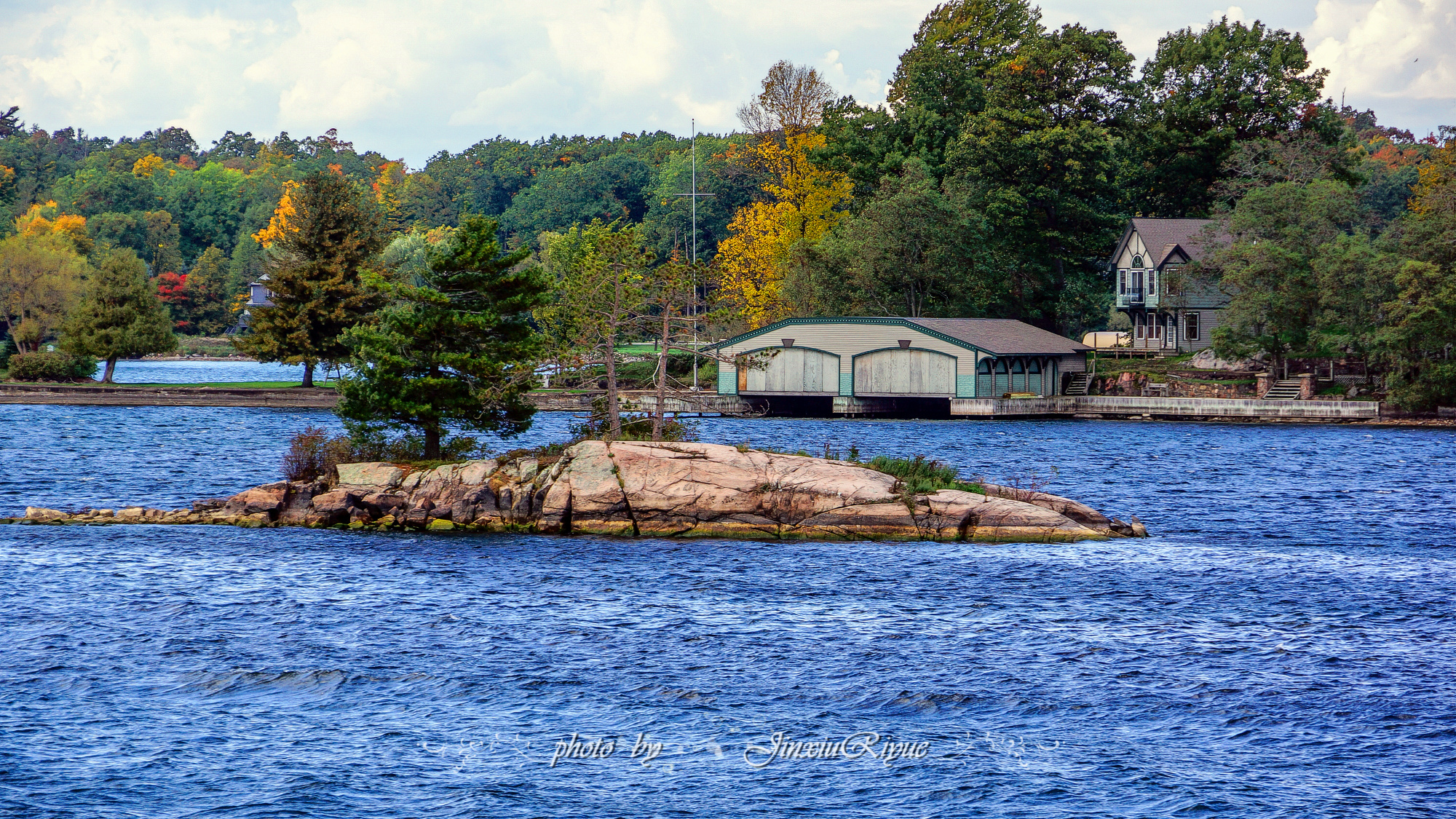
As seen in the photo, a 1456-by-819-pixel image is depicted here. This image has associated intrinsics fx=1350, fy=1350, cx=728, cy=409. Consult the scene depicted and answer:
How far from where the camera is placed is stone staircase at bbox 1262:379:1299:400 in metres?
88.9

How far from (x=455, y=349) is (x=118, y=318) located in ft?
236

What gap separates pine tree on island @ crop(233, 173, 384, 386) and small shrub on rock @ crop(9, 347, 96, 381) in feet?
81.5

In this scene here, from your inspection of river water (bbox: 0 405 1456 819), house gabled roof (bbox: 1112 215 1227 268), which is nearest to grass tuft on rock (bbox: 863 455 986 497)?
river water (bbox: 0 405 1456 819)

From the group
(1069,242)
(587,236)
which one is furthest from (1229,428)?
(587,236)

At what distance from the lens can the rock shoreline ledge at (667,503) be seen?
127 ft

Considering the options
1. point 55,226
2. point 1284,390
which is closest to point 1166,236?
point 1284,390

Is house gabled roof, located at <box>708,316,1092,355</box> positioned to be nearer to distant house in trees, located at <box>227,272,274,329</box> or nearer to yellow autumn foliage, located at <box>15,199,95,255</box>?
yellow autumn foliage, located at <box>15,199,95,255</box>

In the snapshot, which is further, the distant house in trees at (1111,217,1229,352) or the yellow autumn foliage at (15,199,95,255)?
the yellow autumn foliage at (15,199,95,255)

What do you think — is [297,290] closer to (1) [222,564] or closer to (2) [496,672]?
(1) [222,564]

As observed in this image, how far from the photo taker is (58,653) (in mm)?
25375

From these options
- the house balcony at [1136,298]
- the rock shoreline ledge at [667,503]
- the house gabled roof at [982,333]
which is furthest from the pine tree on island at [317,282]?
the house balcony at [1136,298]

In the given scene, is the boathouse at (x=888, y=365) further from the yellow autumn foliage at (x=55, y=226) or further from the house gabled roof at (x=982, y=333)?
the yellow autumn foliage at (x=55, y=226)

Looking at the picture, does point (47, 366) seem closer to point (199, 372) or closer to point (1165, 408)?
point (199, 372)

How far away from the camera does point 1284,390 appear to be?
293ft
